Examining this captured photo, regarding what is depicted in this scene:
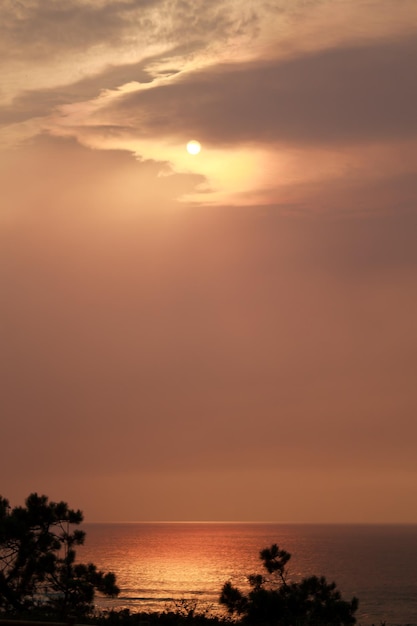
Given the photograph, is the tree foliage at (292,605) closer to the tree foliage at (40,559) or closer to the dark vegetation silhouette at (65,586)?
the dark vegetation silhouette at (65,586)

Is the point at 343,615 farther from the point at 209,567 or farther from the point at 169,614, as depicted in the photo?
the point at 209,567

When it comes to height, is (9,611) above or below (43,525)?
below

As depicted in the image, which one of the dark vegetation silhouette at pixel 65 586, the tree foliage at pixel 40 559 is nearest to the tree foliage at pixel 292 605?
the dark vegetation silhouette at pixel 65 586

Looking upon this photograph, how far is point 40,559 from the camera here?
32.3 m

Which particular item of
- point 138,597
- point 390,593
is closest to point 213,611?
point 138,597

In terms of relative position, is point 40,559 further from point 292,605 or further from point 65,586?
point 292,605

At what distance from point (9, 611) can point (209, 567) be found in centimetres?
15328

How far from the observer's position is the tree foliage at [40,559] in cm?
3150

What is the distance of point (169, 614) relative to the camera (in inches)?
1254

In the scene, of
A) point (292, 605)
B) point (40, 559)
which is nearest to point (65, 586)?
point (40, 559)

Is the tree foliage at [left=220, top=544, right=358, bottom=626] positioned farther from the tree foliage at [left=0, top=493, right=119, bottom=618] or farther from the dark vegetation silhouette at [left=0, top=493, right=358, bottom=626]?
the tree foliage at [left=0, top=493, right=119, bottom=618]

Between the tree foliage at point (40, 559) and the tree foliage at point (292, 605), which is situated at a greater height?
the tree foliage at point (40, 559)

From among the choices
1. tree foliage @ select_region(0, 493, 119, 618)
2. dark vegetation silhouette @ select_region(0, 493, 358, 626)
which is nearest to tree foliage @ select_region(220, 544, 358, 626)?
dark vegetation silhouette @ select_region(0, 493, 358, 626)

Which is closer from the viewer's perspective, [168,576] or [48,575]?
[48,575]
